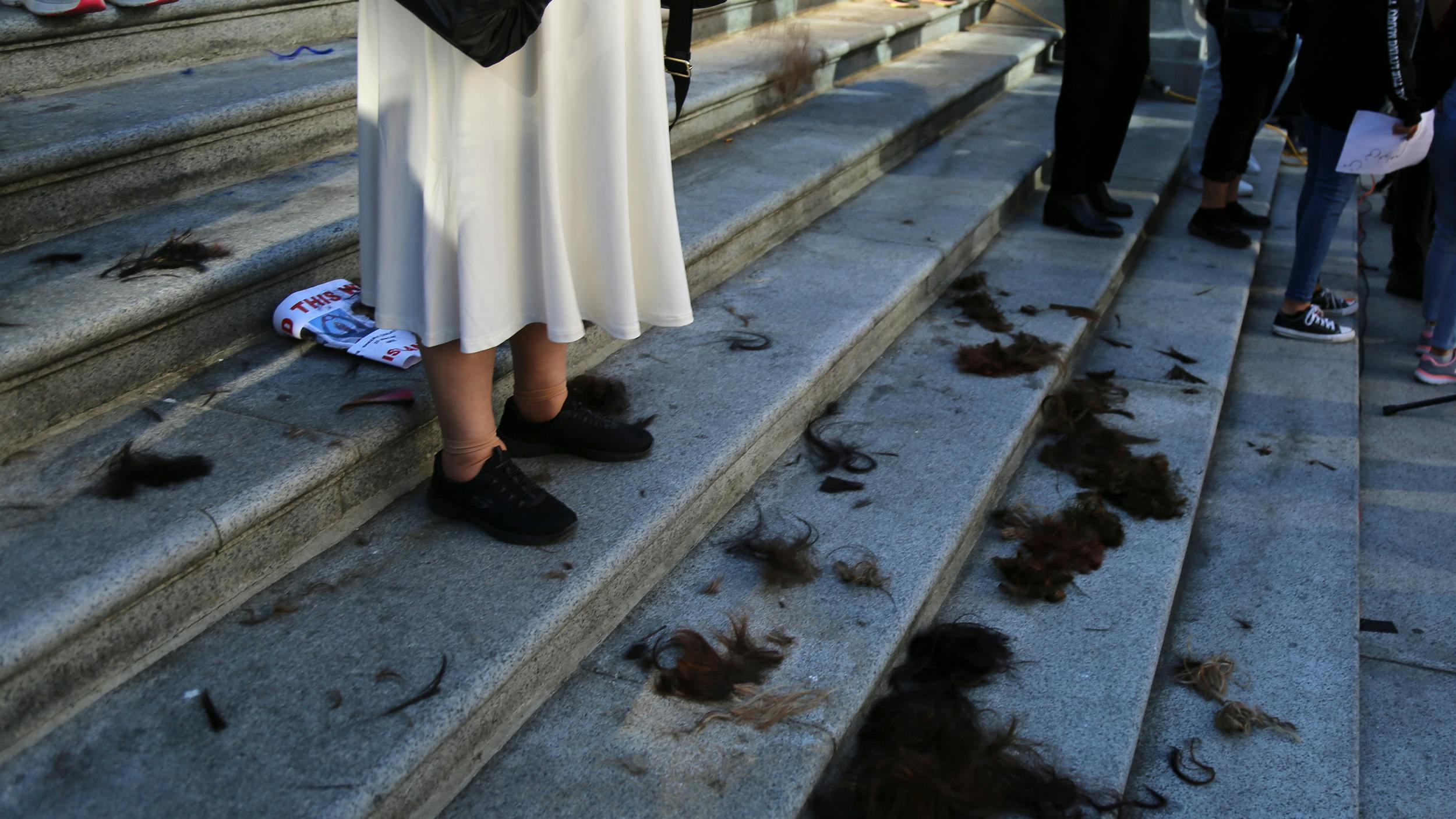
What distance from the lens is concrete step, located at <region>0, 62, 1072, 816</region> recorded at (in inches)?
68.2

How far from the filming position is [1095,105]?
15.6ft

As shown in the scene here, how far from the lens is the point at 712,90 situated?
4863mm

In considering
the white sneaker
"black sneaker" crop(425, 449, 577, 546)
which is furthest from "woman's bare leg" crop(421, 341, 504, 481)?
the white sneaker

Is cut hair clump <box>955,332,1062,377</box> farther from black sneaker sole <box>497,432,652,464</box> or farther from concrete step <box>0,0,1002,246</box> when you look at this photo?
concrete step <box>0,0,1002,246</box>

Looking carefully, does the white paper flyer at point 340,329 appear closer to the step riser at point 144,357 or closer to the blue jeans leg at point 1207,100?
the step riser at point 144,357

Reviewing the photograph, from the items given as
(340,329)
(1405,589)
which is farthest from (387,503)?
(1405,589)

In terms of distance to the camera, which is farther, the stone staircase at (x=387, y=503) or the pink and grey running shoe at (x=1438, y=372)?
the pink and grey running shoe at (x=1438, y=372)

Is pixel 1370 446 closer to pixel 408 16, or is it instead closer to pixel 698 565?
pixel 698 565

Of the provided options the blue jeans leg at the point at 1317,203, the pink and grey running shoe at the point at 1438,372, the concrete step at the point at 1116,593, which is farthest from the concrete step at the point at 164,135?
the pink and grey running shoe at the point at 1438,372

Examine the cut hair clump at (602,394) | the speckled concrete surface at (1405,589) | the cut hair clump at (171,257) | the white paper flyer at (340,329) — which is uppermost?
the cut hair clump at (171,257)

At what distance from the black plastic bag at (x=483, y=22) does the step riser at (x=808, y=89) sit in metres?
2.70

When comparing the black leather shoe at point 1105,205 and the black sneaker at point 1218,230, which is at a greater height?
the black leather shoe at point 1105,205

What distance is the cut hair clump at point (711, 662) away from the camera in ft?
7.20

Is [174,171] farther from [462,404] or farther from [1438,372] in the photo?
[1438,372]
